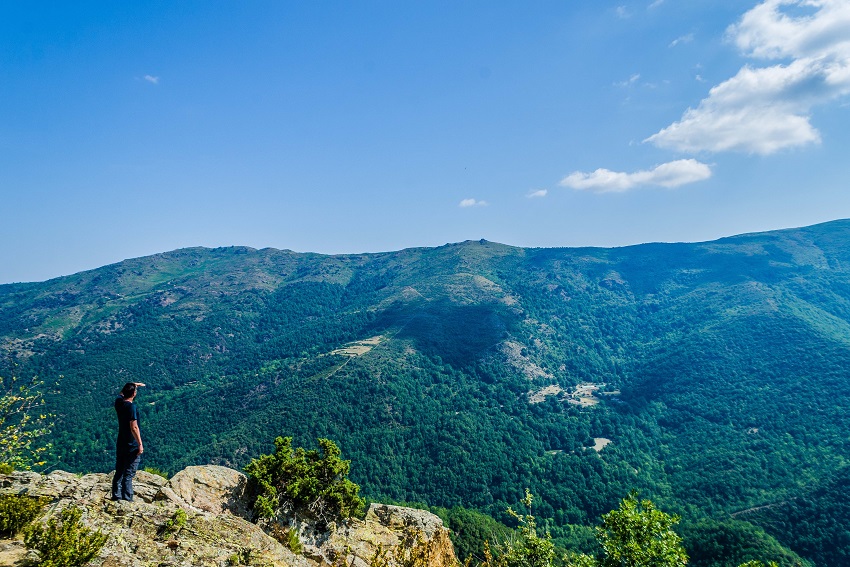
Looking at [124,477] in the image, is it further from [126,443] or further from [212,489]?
[212,489]

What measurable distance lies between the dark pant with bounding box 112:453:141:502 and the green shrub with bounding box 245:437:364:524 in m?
7.23

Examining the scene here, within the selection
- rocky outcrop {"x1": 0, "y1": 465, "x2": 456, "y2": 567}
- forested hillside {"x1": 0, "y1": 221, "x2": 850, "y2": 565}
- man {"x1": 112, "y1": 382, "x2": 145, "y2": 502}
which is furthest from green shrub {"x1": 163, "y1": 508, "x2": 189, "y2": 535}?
forested hillside {"x1": 0, "y1": 221, "x2": 850, "y2": 565}

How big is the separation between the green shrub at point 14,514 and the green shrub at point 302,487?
33.5 feet

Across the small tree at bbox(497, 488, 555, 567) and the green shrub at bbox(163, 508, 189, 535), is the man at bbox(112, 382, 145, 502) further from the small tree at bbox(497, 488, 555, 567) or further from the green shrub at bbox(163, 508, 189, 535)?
the small tree at bbox(497, 488, 555, 567)

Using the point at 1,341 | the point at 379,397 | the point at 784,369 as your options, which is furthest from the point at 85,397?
the point at 784,369

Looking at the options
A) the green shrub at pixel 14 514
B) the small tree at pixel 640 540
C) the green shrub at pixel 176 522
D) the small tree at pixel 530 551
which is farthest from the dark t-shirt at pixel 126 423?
the small tree at pixel 640 540

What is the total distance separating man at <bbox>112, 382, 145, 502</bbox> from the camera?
40.2 ft

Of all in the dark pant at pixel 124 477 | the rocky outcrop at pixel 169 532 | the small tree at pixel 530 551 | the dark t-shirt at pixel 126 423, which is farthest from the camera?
the small tree at pixel 530 551

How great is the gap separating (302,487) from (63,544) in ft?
44.1

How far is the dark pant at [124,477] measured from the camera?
12807 millimetres

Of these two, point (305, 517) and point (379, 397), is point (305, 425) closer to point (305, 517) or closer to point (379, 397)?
point (379, 397)

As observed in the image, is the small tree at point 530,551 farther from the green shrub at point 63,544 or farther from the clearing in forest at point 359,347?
the clearing in forest at point 359,347

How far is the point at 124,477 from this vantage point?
1324 cm

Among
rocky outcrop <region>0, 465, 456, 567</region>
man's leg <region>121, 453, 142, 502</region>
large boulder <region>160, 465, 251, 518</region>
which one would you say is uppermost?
man's leg <region>121, 453, 142, 502</region>
